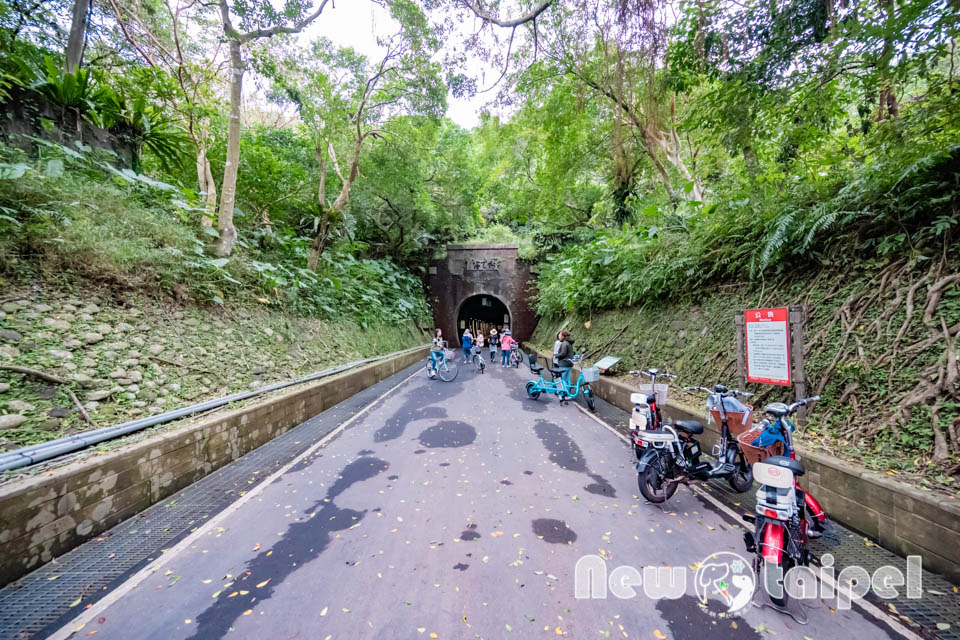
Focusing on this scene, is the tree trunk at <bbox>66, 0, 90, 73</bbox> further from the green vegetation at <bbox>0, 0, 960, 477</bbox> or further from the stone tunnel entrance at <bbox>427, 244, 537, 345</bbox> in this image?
the stone tunnel entrance at <bbox>427, 244, 537, 345</bbox>

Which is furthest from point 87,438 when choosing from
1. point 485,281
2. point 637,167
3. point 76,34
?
point 485,281

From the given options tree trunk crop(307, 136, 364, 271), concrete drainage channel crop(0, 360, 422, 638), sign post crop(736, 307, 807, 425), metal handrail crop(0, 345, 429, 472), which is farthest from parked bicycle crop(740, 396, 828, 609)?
tree trunk crop(307, 136, 364, 271)

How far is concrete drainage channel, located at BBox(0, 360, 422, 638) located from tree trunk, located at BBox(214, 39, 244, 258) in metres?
4.70

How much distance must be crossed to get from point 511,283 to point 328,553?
63.6 feet

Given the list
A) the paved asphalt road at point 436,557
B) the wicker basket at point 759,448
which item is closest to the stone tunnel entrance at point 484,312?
the paved asphalt road at point 436,557

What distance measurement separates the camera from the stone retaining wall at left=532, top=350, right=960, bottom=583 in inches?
84.5

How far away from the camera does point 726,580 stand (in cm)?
228

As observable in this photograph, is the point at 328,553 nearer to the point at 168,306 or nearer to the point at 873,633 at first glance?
the point at 873,633

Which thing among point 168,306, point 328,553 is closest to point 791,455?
point 328,553

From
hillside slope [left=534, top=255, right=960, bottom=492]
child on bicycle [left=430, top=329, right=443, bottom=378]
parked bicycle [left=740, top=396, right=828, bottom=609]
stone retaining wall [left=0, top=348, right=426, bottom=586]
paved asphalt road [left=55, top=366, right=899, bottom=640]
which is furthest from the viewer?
child on bicycle [left=430, top=329, right=443, bottom=378]

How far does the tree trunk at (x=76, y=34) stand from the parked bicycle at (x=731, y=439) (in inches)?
447

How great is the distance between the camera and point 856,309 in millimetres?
3742

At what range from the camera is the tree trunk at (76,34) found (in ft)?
20.8

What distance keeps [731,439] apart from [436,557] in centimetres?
301
